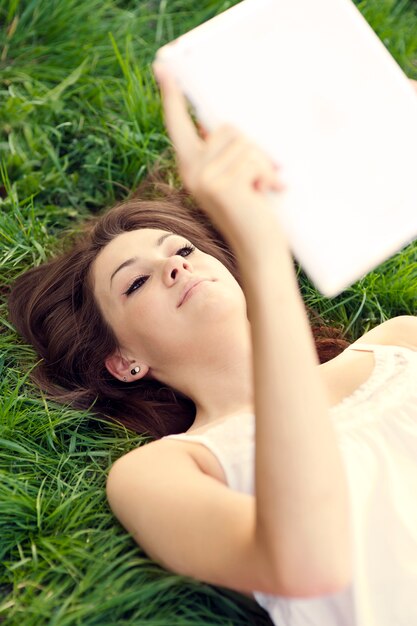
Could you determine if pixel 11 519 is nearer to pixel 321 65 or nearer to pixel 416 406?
pixel 416 406

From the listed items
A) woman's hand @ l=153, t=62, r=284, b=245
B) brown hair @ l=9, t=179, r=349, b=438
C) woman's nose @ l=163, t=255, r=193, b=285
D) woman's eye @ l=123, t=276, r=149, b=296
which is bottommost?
brown hair @ l=9, t=179, r=349, b=438

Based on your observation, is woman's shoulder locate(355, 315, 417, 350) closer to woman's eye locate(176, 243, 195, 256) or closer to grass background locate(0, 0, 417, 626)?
grass background locate(0, 0, 417, 626)

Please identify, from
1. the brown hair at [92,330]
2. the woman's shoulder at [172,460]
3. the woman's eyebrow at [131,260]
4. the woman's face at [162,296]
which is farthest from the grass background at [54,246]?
the woman's eyebrow at [131,260]

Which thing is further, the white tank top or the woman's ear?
the woman's ear

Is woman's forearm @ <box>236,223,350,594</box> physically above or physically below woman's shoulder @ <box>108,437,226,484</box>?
above

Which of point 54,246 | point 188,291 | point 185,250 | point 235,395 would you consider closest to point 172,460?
point 235,395

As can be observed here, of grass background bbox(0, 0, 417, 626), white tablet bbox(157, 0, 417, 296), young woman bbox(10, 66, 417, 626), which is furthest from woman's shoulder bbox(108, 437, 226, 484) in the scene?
white tablet bbox(157, 0, 417, 296)

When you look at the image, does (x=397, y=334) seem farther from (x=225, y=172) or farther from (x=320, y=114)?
(x=225, y=172)

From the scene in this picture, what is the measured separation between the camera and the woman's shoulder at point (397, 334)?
2424mm

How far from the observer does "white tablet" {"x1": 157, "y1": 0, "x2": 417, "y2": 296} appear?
163 cm

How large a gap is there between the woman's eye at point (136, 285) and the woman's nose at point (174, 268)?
10cm

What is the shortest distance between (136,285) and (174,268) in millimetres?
151

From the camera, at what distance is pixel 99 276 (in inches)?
97.0

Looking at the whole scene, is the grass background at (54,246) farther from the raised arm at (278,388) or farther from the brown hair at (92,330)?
the raised arm at (278,388)
